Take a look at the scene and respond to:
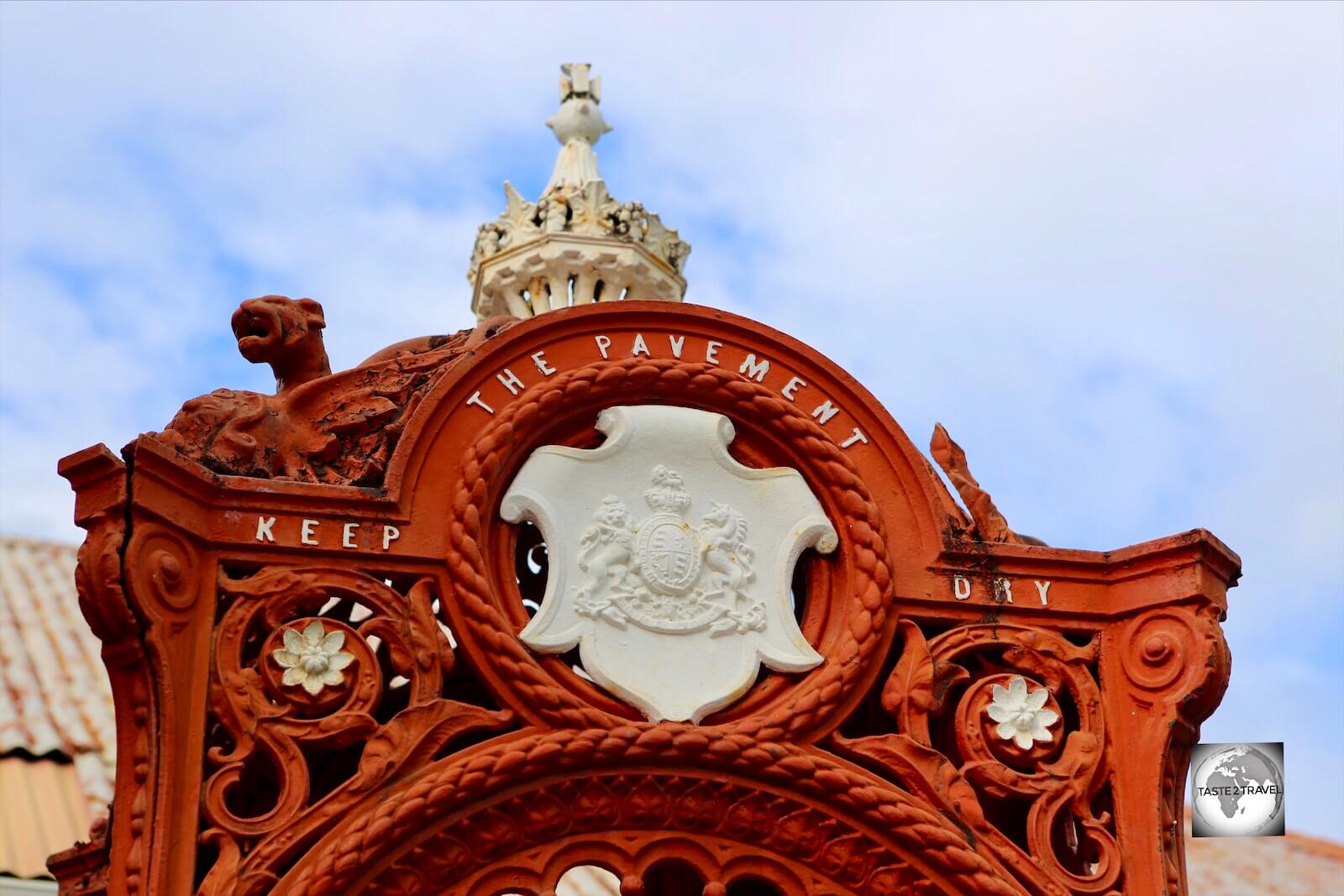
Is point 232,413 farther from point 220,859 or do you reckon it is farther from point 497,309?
point 497,309

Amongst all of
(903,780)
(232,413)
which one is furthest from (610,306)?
(903,780)

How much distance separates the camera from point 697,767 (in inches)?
457

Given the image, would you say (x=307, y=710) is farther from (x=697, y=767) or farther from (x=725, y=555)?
(x=725, y=555)

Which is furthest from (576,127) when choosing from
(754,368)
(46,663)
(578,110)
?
(754,368)

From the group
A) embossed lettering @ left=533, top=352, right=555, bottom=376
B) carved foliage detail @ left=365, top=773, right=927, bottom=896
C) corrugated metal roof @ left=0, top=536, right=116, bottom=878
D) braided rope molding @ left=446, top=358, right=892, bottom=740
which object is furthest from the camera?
corrugated metal roof @ left=0, top=536, right=116, bottom=878

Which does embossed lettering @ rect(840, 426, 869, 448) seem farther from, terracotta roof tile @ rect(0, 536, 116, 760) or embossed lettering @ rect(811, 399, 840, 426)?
terracotta roof tile @ rect(0, 536, 116, 760)

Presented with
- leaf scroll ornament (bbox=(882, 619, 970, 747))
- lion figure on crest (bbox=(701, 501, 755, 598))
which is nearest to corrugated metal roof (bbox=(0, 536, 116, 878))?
lion figure on crest (bbox=(701, 501, 755, 598))

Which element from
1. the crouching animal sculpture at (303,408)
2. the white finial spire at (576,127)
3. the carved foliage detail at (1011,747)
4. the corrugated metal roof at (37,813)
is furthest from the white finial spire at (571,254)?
the carved foliage detail at (1011,747)

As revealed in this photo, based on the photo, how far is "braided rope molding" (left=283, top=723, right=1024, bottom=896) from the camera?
11227 millimetres

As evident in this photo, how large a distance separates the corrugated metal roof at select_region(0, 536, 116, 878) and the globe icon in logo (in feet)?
24.8

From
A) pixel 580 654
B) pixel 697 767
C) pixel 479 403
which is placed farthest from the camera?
pixel 479 403

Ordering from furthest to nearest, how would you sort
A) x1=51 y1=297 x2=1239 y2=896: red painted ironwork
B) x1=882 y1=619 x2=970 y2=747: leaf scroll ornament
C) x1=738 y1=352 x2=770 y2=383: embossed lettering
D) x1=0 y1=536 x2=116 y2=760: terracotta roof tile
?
1. x1=0 y1=536 x2=116 y2=760: terracotta roof tile
2. x1=738 y1=352 x2=770 y2=383: embossed lettering
3. x1=882 y1=619 x2=970 y2=747: leaf scroll ornament
4. x1=51 y1=297 x2=1239 y2=896: red painted ironwork

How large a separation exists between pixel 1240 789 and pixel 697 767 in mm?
3100

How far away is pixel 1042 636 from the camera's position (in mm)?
12250
